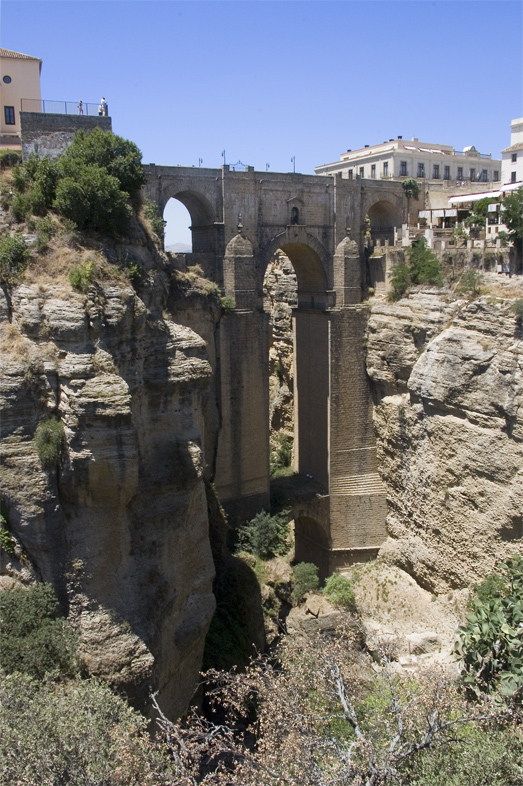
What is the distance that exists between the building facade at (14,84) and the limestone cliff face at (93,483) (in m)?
9.19

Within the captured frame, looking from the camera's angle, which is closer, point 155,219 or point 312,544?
point 155,219

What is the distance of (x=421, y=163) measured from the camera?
37344 mm

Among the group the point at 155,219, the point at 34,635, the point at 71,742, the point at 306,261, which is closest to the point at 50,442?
the point at 34,635

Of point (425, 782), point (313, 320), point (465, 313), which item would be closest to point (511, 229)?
point (465, 313)

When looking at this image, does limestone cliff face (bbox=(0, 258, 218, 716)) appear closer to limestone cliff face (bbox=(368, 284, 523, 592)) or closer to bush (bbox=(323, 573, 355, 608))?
bush (bbox=(323, 573, 355, 608))

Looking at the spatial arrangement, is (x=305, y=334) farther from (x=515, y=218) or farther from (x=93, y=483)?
(x=93, y=483)

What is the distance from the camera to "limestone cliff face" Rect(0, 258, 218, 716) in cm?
1209

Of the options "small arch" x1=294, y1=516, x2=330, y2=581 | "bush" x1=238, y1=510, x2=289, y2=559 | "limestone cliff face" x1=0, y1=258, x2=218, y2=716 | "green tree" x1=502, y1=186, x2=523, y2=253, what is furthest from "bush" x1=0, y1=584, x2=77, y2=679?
"green tree" x1=502, y1=186, x2=523, y2=253

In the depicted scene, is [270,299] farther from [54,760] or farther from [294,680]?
[54,760]

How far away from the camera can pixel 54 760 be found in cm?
953

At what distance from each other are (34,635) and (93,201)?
7969 mm

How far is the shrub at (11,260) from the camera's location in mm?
13055

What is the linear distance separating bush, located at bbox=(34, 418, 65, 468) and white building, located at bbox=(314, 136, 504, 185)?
1067 inches

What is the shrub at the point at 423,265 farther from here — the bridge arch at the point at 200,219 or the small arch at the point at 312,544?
the small arch at the point at 312,544
